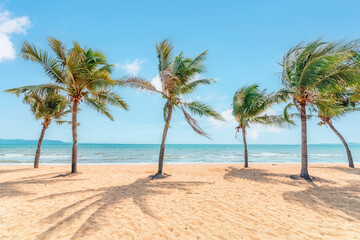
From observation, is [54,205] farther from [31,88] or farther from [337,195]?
[337,195]

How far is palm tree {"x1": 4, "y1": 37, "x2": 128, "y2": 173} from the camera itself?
8.47m

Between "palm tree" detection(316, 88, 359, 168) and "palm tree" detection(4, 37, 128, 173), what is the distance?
1099 cm

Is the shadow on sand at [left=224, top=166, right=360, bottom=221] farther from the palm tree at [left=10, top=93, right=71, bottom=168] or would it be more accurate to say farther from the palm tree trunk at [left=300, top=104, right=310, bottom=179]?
the palm tree at [left=10, top=93, right=71, bottom=168]

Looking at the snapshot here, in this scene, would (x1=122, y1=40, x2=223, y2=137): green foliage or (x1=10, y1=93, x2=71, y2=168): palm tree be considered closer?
(x1=122, y1=40, x2=223, y2=137): green foliage

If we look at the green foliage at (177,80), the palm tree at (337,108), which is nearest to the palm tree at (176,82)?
the green foliage at (177,80)

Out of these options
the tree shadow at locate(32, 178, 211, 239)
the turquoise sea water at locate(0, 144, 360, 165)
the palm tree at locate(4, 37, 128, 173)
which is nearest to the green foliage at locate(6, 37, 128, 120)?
the palm tree at locate(4, 37, 128, 173)

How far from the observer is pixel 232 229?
375cm

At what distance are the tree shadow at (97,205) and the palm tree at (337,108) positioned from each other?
320 inches

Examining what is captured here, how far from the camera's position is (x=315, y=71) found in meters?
7.82

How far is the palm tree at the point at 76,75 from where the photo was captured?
8469 mm

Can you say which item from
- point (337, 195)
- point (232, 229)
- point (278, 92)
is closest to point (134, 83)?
point (278, 92)

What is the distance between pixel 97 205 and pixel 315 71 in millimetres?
9801

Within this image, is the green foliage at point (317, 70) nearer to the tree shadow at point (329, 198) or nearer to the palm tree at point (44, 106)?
the tree shadow at point (329, 198)

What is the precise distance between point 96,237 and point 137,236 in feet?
2.48
